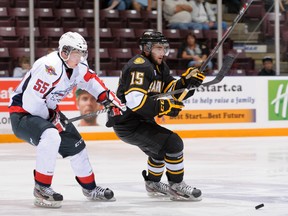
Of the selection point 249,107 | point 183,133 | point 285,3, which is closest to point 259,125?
point 249,107

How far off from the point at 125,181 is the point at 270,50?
19.2 feet

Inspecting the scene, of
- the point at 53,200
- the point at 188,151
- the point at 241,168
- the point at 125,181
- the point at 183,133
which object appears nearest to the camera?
the point at 53,200

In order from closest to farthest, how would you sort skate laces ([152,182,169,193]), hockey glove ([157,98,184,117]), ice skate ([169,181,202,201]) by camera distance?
hockey glove ([157,98,184,117]) < ice skate ([169,181,202,201]) < skate laces ([152,182,169,193])

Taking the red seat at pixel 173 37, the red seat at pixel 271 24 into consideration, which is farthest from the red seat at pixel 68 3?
the red seat at pixel 271 24

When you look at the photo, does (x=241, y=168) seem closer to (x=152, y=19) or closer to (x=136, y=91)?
(x=136, y=91)

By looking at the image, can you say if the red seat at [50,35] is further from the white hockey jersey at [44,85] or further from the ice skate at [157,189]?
the white hockey jersey at [44,85]

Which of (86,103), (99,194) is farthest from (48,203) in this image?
(86,103)

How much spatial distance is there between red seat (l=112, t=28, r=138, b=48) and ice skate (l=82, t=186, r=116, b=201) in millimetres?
6640

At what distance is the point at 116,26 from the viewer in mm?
12250

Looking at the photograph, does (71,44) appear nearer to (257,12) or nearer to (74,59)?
(74,59)

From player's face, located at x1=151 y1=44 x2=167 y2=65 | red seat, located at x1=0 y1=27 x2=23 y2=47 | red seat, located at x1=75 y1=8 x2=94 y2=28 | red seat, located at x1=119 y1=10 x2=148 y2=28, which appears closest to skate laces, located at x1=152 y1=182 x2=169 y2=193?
player's face, located at x1=151 y1=44 x2=167 y2=65

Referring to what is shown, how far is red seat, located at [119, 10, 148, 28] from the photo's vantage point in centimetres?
1231

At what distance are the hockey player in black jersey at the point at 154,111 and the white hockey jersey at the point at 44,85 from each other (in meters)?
0.35

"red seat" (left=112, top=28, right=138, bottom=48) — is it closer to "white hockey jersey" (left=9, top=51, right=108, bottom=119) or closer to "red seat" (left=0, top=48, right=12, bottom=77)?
"red seat" (left=0, top=48, right=12, bottom=77)
